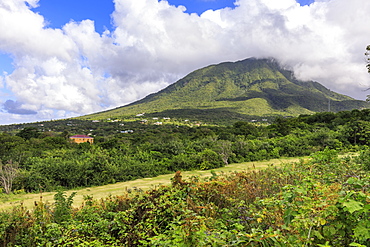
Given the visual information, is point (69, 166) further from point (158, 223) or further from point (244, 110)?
point (244, 110)

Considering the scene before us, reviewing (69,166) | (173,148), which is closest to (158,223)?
(69,166)

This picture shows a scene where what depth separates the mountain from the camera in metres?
95.2

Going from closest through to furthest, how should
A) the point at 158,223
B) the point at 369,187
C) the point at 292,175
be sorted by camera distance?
the point at 369,187
the point at 158,223
the point at 292,175

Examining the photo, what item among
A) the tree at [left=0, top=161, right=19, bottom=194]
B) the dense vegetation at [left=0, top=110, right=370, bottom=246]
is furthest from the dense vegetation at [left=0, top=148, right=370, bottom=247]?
the tree at [left=0, top=161, right=19, bottom=194]

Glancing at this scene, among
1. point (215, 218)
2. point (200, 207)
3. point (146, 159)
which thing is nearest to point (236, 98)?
point (146, 159)

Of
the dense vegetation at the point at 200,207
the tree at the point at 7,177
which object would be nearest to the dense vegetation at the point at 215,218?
the dense vegetation at the point at 200,207

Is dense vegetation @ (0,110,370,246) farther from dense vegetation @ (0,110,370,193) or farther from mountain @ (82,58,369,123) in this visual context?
mountain @ (82,58,369,123)

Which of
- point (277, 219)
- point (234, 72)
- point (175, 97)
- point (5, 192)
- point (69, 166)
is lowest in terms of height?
point (5, 192)

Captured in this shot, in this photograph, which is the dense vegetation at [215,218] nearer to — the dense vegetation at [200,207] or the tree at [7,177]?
the dense vegetation at [200,207]

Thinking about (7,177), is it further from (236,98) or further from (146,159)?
(236,98)

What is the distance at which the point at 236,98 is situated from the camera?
4936 inches

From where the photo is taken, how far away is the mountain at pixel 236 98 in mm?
95188

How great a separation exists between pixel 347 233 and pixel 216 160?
11.2 metres

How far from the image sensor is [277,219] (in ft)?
8.21
